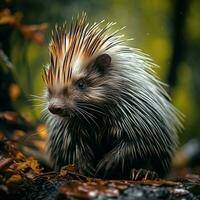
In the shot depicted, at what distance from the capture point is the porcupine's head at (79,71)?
5.86 meters

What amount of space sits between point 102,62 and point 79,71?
0.77 feet

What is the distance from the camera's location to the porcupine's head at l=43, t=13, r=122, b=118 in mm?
5855

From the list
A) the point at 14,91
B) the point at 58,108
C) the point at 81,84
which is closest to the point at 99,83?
the point at 81,84

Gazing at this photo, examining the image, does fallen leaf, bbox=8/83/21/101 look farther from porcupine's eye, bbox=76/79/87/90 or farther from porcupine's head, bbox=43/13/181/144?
porcupine's eye, bbox=76/79/87/90

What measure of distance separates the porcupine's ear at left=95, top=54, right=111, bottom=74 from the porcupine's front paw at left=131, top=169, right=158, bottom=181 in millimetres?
936

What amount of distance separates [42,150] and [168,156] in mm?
2695

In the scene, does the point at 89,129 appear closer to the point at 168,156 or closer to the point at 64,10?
the point at 168,156

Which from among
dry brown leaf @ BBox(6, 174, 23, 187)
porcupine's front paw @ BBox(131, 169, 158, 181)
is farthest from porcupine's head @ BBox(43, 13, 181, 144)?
dry brown leaf @ BBox(6, 174, 23, 187)

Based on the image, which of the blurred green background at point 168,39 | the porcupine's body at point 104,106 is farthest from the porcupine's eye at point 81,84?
the blurred green background at point 168,39

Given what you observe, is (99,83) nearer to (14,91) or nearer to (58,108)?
(58,108)

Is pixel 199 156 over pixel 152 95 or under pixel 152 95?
under

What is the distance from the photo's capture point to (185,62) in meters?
14.8

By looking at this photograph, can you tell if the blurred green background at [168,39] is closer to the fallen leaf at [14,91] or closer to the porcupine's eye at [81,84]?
the fallen leaf at [14,91]

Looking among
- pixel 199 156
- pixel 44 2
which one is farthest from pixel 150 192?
pixel 44 2
